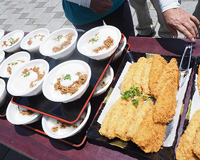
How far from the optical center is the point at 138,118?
1.84m

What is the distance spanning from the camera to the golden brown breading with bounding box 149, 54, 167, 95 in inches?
82.4

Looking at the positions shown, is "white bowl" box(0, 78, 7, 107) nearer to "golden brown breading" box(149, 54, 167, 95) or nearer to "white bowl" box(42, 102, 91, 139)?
"white bowl" box(42, 102, 91, 139)

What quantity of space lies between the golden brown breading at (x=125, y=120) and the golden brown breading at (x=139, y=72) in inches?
11.6

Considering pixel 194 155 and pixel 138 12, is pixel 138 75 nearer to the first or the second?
pixel 194 155

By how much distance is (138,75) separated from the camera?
2291 millimetres

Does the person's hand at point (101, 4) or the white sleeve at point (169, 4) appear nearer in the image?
the white sleeve at point (169, 4)

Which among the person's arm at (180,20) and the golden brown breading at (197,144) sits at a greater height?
the person's arm at (180,20)

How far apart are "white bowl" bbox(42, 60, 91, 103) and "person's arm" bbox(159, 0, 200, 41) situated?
50.7 inches

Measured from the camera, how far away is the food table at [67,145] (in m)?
1.81

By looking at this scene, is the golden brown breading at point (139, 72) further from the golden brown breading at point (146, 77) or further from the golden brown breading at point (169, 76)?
the golden brown breading at point (169, 76)

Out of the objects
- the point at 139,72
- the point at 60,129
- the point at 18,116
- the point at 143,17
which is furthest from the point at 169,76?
the point at 143,17

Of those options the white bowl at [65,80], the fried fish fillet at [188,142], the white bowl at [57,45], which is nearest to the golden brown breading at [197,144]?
the fried fish fillet at [188,142]

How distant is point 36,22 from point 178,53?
653 centimetres

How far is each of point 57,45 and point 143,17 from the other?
10.1 ft
